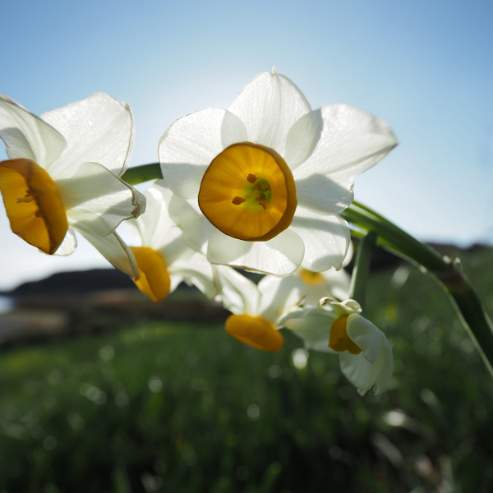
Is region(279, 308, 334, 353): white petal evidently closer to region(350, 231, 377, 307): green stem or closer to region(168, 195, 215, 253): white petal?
region(350, 231, 377, 307): green stem

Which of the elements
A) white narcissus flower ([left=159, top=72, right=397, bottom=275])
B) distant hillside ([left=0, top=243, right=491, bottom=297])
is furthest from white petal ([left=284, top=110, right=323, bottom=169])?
distant hillside ([left=0, top=243, right=491, bottom=297])

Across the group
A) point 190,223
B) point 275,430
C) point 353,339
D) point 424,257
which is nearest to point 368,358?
point 353,339

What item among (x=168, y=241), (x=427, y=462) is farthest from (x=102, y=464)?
(x=168, y=241)

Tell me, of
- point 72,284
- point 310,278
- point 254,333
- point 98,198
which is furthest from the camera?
point 72,284

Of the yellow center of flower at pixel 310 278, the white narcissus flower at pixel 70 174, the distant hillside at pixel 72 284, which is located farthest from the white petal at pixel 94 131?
the distant hillside at pixel 72 284

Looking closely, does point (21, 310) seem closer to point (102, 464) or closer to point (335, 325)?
point (102, 464)

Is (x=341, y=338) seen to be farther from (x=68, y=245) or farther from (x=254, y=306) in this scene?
(x=68, y=245)

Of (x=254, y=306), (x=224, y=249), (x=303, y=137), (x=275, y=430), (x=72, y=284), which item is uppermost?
(x=303, y=137)
